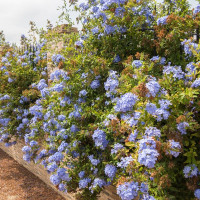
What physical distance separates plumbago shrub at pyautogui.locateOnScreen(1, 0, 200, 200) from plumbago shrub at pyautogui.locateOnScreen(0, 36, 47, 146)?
1.05 m

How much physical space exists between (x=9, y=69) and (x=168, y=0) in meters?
4.09

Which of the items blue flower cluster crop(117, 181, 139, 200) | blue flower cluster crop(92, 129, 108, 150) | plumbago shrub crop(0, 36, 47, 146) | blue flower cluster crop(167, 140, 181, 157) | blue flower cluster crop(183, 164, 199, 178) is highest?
plumbago shrub crop(0, 36, 47, 146)

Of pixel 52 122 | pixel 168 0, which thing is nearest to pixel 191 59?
pixel 168 0

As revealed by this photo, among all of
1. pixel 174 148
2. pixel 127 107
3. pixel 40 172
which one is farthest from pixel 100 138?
pixel 40 172

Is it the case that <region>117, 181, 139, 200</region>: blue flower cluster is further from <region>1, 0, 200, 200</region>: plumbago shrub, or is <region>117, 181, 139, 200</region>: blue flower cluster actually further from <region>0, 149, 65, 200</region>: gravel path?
<region>0, 149, 65, 200</region>: gravel path

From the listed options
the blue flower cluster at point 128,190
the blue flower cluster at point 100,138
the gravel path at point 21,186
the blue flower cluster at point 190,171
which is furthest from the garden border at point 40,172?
the blue flower cluster at point 190,171

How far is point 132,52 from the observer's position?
12.2 feet

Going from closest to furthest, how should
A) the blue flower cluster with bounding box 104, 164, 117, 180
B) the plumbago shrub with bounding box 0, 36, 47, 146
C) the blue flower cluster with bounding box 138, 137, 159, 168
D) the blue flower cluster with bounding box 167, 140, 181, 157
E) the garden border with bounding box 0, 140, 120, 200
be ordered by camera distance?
the blue flower cluster with bounding box 138, 137, 159, 168 < the blue flower cluster with bounding box 167, 140, 181, 157 < the blue flower cluster with bounding box 104, 164, 117, 180 < the garden border with bounding box 0, 140, 120, 200 < the plumbago shrub with bounding box 0, 36, 47, 146

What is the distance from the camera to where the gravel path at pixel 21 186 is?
15.8ft

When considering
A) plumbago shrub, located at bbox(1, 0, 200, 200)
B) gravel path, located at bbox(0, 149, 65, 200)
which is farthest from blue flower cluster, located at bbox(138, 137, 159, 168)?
gravel path, located at bbox(0, 149, 65, 200)

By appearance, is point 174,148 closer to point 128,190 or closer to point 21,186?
point 128,190

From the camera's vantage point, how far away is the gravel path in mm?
4801

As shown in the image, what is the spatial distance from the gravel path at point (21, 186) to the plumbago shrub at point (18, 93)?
681 mm

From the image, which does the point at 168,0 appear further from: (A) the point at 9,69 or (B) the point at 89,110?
(A) the point at 9,69
